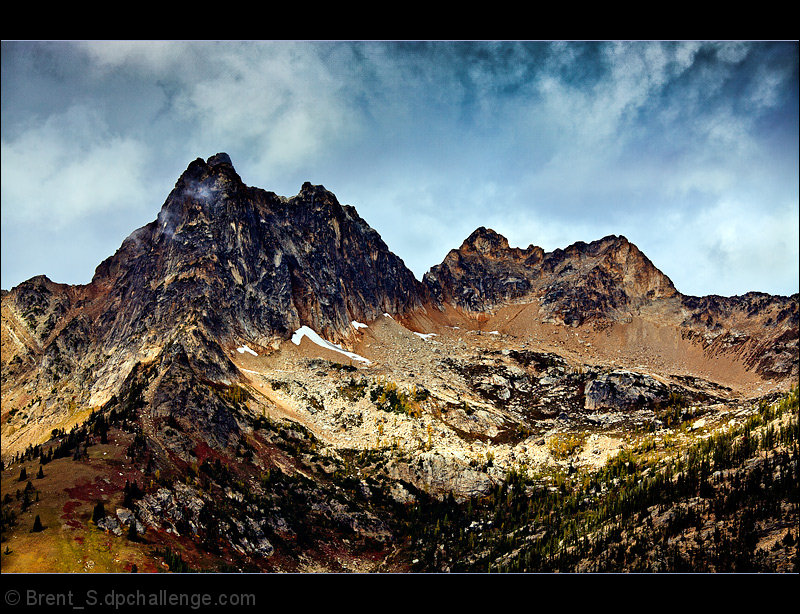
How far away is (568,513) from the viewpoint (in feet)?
198

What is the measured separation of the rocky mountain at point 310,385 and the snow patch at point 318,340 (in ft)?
3.31

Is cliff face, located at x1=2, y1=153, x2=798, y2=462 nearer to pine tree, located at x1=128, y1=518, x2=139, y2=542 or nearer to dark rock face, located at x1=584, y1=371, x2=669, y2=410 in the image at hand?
pine tree, located at x1=128, y1=518, x2=139, y2=542

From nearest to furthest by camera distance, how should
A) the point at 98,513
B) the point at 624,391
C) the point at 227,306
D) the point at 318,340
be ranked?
the point at 98,513, the point at 624,391, the point at 227,306, the point at 318,340

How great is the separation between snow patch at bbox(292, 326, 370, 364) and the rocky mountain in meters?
1.01

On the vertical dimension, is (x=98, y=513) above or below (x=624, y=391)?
below

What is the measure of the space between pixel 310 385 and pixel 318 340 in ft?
102

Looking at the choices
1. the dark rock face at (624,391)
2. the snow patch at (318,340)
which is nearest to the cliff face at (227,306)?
the snow patch at (318,340)

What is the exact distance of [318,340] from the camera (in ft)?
416

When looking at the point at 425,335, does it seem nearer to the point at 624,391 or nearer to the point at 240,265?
the point at 240,265

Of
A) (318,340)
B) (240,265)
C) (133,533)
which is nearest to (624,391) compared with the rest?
(318,340)

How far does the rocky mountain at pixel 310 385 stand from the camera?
47344mm

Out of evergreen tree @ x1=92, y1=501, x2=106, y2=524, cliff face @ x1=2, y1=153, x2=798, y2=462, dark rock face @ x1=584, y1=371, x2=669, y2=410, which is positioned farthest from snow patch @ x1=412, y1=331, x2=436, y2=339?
evergreen tree @ x1=92, y1=501, x2=106, y2=524

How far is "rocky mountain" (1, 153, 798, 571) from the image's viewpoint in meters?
47.3
